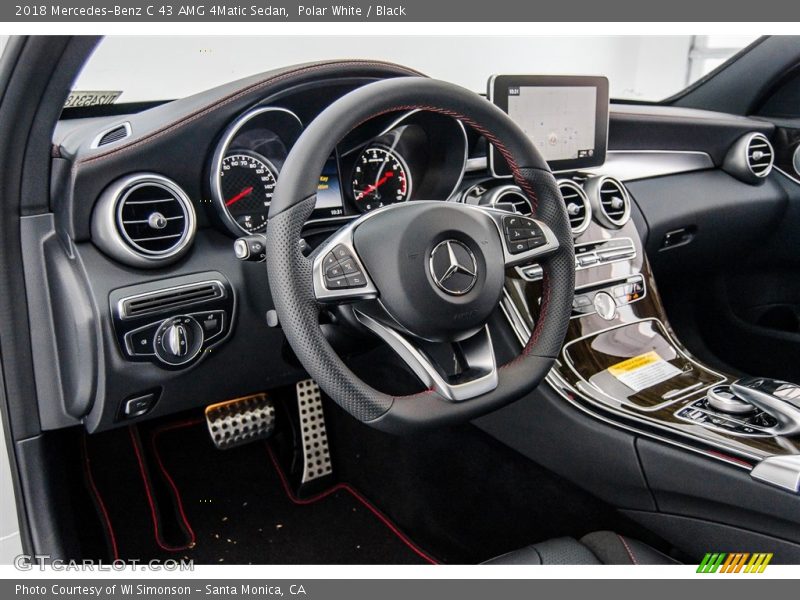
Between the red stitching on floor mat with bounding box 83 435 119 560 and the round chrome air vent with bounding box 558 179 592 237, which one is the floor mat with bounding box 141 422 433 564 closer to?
the red stitching on floor mat with bounding box 83 435 119 560

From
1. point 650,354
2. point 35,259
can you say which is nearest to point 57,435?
→ point 35,259

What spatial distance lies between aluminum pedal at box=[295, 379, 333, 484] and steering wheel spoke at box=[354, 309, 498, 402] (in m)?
0.82

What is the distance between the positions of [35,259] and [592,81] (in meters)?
1.24

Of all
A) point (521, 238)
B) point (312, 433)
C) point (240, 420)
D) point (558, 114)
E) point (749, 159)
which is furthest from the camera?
point (749, 159)

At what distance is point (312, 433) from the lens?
1.82 meters

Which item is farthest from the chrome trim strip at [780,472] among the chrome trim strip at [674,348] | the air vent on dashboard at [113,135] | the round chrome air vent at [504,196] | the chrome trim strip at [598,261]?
the air vent on dashboard at [113,135]

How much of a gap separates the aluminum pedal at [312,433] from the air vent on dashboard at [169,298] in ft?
2.19

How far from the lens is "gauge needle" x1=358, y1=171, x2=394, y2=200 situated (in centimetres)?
134

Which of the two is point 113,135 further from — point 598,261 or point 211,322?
point 598,261

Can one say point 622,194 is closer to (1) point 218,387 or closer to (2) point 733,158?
(2) point 733,158

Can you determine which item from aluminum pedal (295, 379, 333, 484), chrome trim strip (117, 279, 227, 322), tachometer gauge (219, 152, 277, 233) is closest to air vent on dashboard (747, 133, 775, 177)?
aluminum pedal (295, 379, 333, 484)

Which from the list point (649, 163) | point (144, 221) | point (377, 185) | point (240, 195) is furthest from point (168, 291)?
point (649, 163)

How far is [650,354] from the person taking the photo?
1562 mm

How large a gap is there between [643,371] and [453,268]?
0.72 meters
